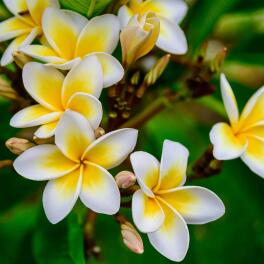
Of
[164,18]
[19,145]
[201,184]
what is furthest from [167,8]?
[201,184]

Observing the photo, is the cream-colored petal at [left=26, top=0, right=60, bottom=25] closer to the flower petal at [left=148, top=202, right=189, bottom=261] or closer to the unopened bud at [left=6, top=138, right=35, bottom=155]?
the unopened bud at [left=6, top=138, right=35, bottom=155]

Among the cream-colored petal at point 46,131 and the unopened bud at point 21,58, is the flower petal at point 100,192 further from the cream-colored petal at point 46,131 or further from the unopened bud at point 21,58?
the unopened bud at point 21,58

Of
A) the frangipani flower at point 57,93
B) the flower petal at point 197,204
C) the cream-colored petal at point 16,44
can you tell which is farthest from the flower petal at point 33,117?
the flower petal at point 197,204

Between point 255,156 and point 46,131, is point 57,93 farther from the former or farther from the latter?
point 255,156

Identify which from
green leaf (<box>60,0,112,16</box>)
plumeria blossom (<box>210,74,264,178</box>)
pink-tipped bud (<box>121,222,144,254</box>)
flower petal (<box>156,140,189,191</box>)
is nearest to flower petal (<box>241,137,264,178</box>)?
plumeria blossom (<box>210,74,264,178</box>)

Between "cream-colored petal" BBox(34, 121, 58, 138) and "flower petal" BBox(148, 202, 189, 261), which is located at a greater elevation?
"cream-colored petal" BBox(34, 121, 58, 138)

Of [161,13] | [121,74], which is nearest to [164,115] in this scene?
[161,13]
